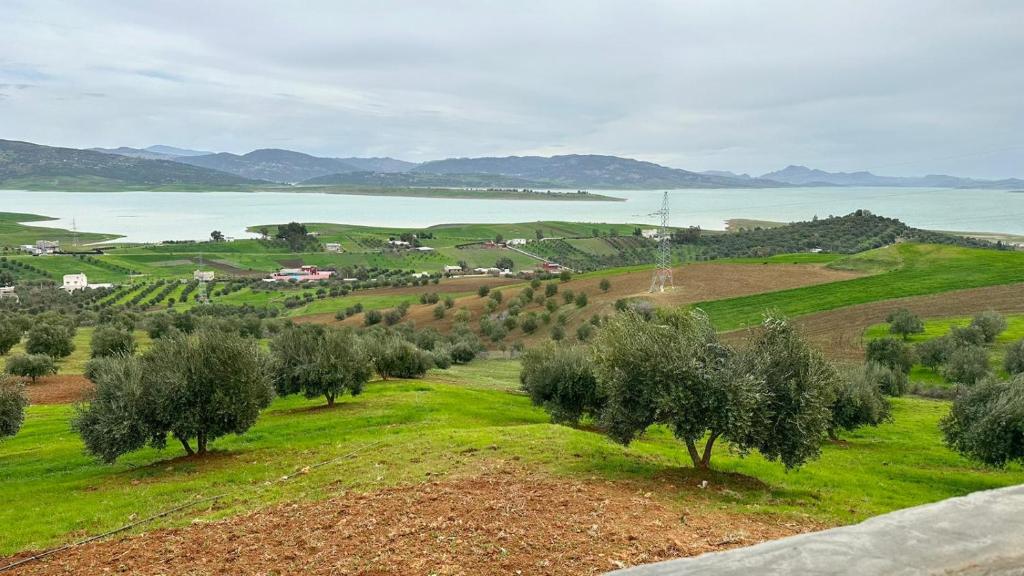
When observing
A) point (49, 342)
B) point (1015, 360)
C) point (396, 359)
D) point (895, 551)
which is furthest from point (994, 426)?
point (49, 342)

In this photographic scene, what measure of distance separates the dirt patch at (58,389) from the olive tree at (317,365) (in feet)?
60.0

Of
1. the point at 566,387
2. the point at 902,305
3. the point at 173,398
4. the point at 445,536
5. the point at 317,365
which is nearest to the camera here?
the point at 445,536

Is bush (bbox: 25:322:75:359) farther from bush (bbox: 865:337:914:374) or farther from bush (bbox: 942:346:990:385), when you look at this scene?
bush (bbox: 942:346:990:385)

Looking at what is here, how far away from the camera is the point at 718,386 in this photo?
22.2 m

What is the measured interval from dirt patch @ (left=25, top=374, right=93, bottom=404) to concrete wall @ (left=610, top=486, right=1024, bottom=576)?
191 ft

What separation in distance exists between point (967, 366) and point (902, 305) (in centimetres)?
3687

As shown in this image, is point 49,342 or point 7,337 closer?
point 49,342

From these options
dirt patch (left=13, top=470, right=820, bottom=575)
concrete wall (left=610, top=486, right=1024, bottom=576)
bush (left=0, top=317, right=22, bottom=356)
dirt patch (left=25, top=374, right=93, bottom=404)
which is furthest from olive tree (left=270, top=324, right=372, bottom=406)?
bush (left=0, top=317, right=22, bottom=356)

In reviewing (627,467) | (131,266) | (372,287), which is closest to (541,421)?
(627,467)

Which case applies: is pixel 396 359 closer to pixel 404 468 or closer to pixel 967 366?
pixel 404 468

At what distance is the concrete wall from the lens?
3.99 metres

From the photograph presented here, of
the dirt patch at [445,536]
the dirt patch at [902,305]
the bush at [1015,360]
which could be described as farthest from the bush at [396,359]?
the bush at [1015,360]

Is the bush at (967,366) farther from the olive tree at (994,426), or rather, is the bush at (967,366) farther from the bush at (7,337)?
the bush at (7,337)

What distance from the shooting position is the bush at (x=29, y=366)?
5890 cm
